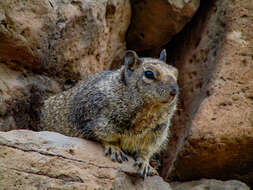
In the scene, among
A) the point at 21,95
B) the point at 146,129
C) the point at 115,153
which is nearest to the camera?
the point at 115,153

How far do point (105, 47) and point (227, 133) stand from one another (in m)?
2.78

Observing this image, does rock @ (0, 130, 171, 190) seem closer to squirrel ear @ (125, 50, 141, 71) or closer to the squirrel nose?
the squirrel nose

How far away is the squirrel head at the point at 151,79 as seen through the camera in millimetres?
5184

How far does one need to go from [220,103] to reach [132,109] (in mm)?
1807

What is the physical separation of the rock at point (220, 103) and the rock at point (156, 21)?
48 cm

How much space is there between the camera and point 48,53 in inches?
253

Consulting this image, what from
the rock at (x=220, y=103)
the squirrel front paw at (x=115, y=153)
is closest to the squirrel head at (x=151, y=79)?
the squirrel front paw at (x=115, y=153)

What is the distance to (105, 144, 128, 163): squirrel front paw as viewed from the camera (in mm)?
5176

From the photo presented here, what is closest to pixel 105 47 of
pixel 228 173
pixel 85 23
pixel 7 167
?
pixel 85 23

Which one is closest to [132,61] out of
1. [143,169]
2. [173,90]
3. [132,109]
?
[132,109]

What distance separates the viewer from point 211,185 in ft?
21.0

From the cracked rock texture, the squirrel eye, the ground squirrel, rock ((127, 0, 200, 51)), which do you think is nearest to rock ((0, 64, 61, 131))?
the cracked rock texture

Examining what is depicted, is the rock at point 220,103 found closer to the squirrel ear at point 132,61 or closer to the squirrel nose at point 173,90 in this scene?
the squirrel nose at point 173,90

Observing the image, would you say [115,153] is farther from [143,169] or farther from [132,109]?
[132,109]
